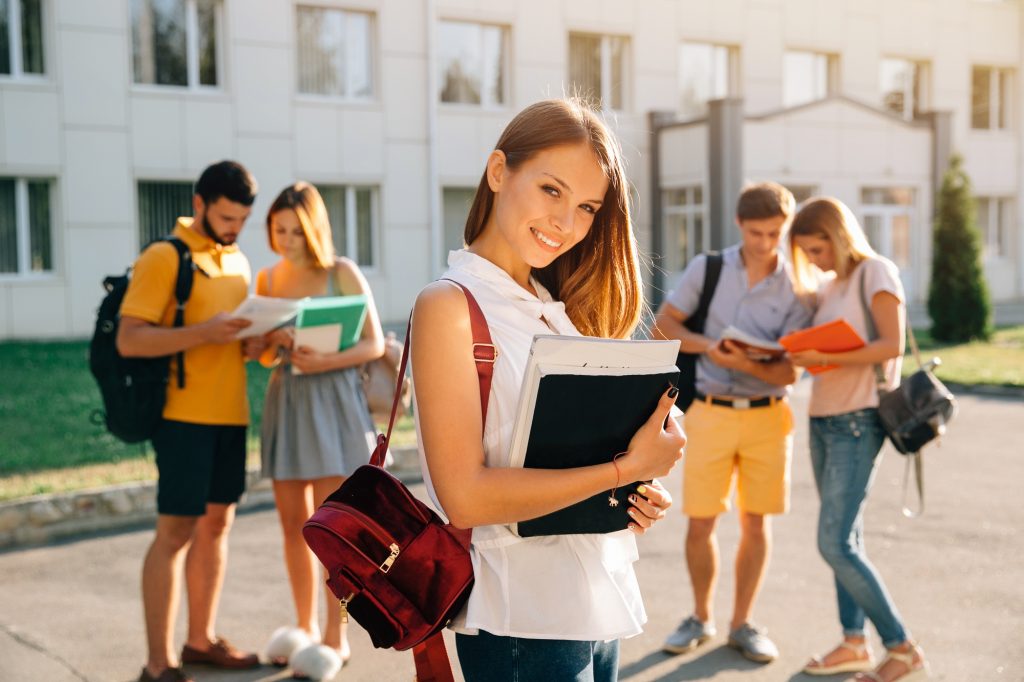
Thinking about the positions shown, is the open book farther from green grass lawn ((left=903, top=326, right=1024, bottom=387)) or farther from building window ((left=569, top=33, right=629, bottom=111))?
building window ((left=569, top=33, right=629, bottom=111))

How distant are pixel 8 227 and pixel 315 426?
54.1 ft

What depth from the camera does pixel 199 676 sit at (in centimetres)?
478

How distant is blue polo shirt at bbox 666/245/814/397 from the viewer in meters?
5.10

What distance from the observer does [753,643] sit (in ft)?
16.1

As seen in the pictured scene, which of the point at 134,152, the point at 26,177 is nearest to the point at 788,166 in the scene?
the point at 134,152

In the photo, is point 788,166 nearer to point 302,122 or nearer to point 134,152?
point 302,122

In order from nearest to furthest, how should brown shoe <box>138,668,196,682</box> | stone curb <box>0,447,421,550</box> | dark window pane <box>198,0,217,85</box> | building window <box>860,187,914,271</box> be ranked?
brown shoe <box>138,668,196,682</box>, stone curb <box>0,447,421,550</box>, dark window pane <box>198,0,217,85</box>, building window <box>860,187,914,271</box>

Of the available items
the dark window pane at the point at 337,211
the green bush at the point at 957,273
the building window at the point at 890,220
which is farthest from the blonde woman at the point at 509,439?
the building window at the point at 890,220

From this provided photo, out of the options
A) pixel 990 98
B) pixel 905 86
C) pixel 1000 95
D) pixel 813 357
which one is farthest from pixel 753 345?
pixel 1000 95

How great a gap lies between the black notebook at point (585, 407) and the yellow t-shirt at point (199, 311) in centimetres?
284

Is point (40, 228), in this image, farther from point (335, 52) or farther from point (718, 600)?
point (718, 600)

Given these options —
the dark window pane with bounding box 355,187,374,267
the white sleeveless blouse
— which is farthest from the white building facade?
the white sleeveless blouse

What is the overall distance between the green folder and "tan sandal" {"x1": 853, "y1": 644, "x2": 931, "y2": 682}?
2.63m

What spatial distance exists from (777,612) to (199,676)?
2801 millimetres
